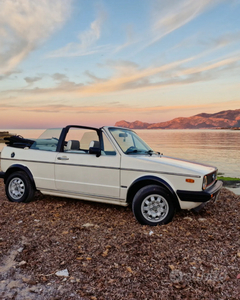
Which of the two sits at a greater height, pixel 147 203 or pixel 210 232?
pixel 147 203

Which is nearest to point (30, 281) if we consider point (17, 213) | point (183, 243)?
point (183, 243)

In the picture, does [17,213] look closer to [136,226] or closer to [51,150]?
[51,150]

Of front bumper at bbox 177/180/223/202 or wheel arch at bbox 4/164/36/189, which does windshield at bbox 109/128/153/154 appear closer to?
front bumper at bbox 177/180/223/202

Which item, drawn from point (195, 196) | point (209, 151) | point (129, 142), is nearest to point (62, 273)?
point (195, 196)

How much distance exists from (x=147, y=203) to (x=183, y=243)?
0.99 meters

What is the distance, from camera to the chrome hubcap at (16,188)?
21.7 feet

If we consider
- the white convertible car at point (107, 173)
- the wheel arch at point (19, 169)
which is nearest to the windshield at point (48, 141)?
the white convertible car at point (107, 173)

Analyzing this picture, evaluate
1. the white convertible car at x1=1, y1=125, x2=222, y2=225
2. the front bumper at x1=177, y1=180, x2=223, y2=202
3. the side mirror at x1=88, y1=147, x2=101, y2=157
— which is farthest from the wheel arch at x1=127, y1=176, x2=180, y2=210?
the side mirror at x1=88, y1=147, x2=101, y2=157

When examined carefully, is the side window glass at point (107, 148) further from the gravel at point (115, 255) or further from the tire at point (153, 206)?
the gravel at point (115, 255)

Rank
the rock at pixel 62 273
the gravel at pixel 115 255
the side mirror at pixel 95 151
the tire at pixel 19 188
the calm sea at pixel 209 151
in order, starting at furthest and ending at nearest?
1. the calm sea at pixel 209 151
2. the tire at pixel 19 188
3. the side mirror at pixel 95 151
4. the rock at pixel 62 273
5. the gravel at pixel 115 255

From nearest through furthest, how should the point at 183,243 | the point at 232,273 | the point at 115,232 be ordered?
1. the point at 232,273
2. the point at 183,243
3. the point at 115,232

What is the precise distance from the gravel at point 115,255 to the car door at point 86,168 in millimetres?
582

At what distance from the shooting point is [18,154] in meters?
6.66

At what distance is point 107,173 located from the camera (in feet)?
17.8
